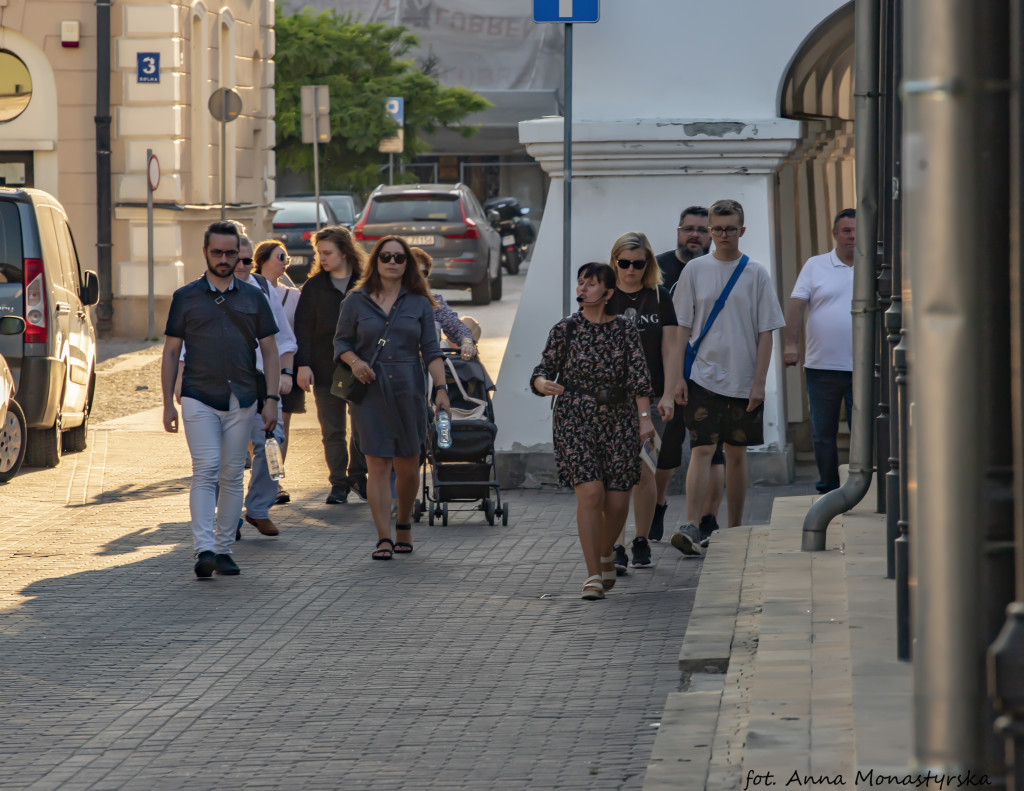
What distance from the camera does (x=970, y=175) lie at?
7.23 feet

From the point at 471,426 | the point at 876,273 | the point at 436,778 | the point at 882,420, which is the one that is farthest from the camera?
the point at 471,426

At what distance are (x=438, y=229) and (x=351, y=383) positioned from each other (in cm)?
1891

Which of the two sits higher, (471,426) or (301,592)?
(471,426)

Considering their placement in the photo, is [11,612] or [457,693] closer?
[457,693]

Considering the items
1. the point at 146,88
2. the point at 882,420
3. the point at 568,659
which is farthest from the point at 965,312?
the point at 146,88

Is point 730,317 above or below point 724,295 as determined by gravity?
below

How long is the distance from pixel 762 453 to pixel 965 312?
9184 mm

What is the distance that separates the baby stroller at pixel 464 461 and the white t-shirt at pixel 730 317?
1606 mm

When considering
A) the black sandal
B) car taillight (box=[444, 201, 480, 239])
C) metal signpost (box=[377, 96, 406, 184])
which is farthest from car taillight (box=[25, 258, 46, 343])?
metal signpost (box=[377, 96, 406, 184])

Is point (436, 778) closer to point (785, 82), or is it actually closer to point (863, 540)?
point (863, 540)

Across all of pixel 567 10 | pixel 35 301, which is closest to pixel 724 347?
pixel 567 10

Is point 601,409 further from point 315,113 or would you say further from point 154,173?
point 315,113

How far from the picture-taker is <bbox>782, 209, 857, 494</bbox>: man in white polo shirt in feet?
32.0

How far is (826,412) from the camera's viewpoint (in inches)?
392
